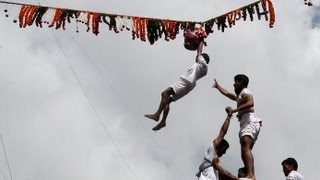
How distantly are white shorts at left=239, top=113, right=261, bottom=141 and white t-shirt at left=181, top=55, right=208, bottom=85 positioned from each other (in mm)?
1515

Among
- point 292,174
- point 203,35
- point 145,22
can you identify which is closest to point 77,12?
point 145,22

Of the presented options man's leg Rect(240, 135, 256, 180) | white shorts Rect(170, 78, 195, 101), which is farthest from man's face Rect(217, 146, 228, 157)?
white shorts Rect(170, 78, 195, 101)

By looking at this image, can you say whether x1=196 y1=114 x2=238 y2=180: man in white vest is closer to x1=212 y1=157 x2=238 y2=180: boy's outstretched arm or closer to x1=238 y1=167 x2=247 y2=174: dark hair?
x1=212 y1=157 x2=238 y2=180: boy's outstretched arm

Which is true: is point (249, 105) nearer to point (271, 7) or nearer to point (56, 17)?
point (271, 7)

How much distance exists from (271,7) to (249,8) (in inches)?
18.8

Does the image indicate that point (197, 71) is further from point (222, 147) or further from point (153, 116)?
point (222, 147)

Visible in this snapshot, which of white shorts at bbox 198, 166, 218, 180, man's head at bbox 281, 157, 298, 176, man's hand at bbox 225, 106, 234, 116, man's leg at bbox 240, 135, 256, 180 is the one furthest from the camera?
man's head at bbox 281, 157, 298, 176

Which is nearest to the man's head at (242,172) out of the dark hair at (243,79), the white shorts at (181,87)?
the dark hair at (243,79)

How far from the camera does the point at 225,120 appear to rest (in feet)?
26.7

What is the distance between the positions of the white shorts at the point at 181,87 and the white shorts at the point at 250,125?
1503 mm

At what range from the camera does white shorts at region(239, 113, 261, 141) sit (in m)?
8.43

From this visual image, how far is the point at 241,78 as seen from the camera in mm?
8562

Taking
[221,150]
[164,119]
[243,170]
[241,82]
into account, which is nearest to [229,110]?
[241,82]

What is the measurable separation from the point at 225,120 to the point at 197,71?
1.87m
